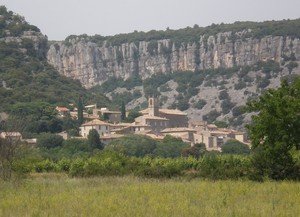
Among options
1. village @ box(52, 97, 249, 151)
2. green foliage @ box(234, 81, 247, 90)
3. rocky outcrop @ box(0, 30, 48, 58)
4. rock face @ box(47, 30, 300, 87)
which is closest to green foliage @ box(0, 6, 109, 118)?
rocky outcrop @ box(0, 30, 48, 58)

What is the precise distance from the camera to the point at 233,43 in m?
171

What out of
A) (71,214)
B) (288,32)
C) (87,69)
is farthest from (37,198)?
(87,69)

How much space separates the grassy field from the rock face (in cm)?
14226

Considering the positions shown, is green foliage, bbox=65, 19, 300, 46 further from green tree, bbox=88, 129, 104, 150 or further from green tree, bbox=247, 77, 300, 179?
green tree, bbox=247, 77, 300, 179

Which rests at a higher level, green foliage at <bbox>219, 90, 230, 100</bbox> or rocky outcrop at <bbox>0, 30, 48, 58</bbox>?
rocky outcrop at <bbox>0, 30, 48, 58</bbox>

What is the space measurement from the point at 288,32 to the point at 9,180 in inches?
5769

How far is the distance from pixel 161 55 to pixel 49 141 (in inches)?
4762

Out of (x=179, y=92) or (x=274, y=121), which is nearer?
(x=274, y=121)

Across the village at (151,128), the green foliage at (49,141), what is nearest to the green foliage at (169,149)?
the village at (151,128)

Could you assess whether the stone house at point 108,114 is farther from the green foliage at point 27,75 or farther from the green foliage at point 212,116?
the green foliage at point 212,116

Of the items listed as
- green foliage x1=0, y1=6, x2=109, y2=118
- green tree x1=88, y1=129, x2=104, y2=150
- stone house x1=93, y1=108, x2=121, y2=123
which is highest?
green foliage x1=0, y1=6, x2=109, y2=118

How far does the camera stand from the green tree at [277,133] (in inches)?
1046

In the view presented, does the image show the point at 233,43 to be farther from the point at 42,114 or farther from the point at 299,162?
the point at 299,162

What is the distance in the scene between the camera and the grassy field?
51.3 ft
